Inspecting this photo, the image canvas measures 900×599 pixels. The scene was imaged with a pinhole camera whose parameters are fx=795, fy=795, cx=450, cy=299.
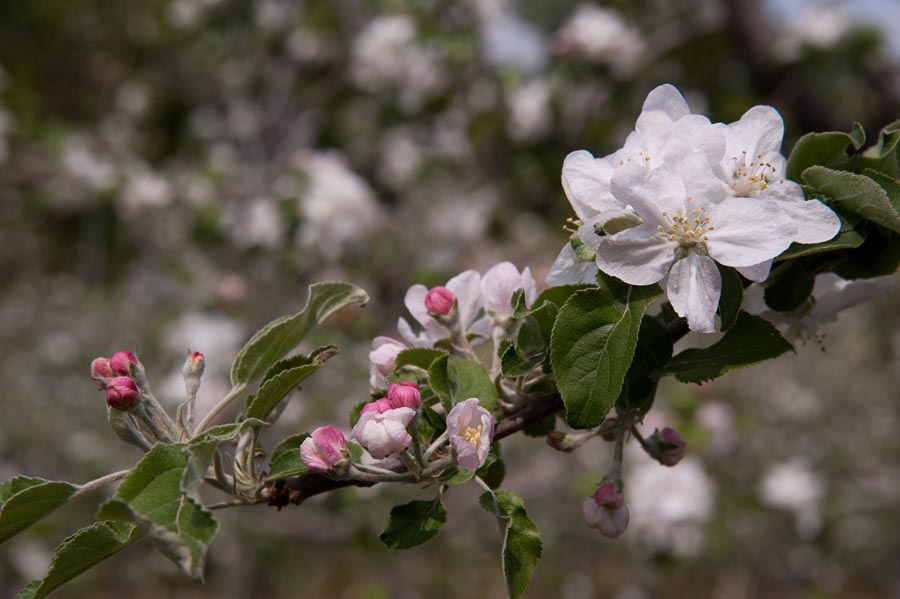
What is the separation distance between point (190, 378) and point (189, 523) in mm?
301

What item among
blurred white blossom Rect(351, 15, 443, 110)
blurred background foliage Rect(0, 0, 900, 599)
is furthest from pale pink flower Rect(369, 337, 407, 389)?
A: blurred white blossom Rect(351, 15, 443, 110)

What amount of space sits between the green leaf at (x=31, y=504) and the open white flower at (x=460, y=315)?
427mm

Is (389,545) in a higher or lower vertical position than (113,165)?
lower

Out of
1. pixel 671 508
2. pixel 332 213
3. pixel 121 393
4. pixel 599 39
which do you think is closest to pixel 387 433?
pixel 121 393

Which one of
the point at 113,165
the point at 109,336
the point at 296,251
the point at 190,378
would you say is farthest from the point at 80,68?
the point at 190,378

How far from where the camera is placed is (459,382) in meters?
0.88

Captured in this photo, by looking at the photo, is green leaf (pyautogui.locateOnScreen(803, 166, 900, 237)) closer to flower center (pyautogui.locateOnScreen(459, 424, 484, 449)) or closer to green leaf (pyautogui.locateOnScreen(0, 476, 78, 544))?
flower center (pyautogui.locateOnScreen(459, 424, 484, 449))

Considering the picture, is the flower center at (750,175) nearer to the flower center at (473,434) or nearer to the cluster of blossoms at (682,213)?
the cluster of blossoms at (682,213)

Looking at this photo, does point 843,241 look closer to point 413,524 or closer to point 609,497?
point 609,497

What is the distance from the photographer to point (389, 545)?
0.87 metres

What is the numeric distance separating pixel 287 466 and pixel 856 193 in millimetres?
648

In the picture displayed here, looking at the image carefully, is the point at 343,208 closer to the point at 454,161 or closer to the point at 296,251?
the point at 296,251

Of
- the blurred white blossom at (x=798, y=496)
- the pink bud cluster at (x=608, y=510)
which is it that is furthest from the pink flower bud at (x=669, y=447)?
the blurred white blossom at (x=798, y=496)

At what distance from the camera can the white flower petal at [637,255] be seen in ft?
2.63
